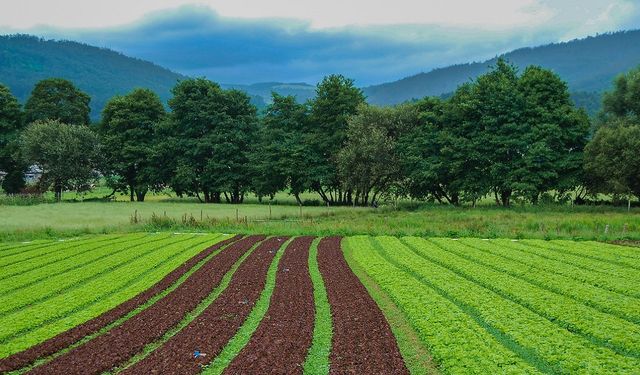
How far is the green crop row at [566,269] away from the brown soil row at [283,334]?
11461 millimetres

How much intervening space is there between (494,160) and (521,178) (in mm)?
4433

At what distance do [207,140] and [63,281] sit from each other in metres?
55.5

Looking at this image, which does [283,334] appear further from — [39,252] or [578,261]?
[39,252]

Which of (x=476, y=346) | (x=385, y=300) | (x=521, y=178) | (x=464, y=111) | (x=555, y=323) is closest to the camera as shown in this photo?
(x=476, y=346)

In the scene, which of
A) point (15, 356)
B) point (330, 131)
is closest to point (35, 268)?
point (15, 356)

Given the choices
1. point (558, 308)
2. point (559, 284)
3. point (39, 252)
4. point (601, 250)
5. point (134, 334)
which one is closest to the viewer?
point (134, 334)

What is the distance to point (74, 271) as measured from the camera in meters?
24.4

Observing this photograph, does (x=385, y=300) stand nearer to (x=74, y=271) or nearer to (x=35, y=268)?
(x=74, y=271)

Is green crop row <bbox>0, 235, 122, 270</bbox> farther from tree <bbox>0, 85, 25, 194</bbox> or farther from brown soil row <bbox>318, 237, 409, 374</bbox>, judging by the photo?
tree <bbox>0, 85, 25, 194</bbox>

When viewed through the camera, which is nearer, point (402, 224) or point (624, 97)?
point (402, 224)

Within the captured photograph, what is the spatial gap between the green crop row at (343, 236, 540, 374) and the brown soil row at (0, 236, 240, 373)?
372 inches

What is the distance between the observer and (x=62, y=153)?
7269 cm

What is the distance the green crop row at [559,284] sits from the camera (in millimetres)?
16978

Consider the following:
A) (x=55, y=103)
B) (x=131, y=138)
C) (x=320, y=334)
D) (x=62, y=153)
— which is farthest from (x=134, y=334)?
(x=55, y=103)
